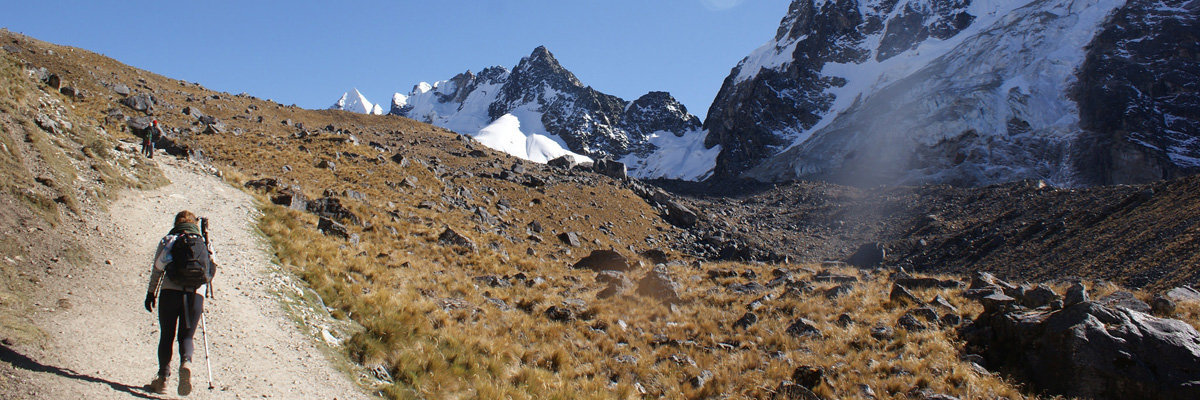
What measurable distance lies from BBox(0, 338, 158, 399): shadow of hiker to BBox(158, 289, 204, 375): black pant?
14.2 inches

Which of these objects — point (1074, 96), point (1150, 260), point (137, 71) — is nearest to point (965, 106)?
point (1074, 96)

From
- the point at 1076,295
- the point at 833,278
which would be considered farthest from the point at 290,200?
the point at 1076,295

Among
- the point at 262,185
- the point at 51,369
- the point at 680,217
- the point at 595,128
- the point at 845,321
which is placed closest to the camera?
the point at 51,369

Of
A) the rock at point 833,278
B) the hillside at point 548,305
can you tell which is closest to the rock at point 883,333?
the hillside at point 548,305

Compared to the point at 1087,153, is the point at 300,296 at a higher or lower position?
higher

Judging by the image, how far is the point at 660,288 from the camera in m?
15.0

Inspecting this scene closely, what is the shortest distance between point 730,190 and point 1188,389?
73705mm

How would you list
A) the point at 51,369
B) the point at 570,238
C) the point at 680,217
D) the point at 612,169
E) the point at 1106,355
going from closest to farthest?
the point at 51,369, the point at 1106,355, the point at 570,238, the point at 680,217, the point at 612,169

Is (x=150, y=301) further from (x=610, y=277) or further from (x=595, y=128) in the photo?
(x=595, y=128)

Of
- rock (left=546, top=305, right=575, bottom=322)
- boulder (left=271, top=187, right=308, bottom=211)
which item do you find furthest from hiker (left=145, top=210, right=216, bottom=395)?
boulder (left=271, top=187, right=308, bottom=211)

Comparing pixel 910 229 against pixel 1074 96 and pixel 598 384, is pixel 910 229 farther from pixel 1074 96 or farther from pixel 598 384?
pixel 1074 96

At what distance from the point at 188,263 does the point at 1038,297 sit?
50.7ft

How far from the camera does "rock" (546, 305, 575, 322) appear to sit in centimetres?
1222

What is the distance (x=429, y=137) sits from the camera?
167 ft
